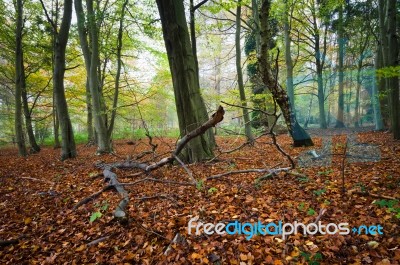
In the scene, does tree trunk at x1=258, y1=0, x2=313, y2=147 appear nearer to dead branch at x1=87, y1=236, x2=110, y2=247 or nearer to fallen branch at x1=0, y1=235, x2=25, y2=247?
dead branch at x1=87, y1=236, x2=110, y2=247

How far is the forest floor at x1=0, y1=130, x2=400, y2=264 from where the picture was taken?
2084 mm

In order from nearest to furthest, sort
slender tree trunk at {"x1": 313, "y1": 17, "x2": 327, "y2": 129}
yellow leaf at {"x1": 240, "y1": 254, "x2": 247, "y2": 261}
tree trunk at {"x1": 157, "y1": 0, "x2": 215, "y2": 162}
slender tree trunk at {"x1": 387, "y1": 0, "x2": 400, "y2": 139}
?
1. yellow leaf at {"x1": 240, "y1": 254, "x2": 247, "y2": 261}
2. tree trunk at {"x1": 157, "y1": 0, "x2": 215, "y2": 162}
3. slender tree trunk at {"x1": 387, "y1": 0, "x2": 400, "y2": 139}
4. slender tree trunk at {"x1": 313, "y1": 17, "x2": 327, "y2": 129}

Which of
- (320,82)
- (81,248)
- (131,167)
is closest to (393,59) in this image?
(320,82)

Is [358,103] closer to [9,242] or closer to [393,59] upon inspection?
[393,59]

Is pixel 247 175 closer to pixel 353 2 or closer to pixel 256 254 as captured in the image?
pixel 256 254

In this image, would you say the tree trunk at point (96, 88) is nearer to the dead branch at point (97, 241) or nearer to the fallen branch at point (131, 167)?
the fallen branch at point (131, 167)

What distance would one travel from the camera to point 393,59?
249 inches

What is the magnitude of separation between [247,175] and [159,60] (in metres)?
8.61

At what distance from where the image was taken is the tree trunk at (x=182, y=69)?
5074mm

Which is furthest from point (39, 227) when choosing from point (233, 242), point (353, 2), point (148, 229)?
point (353, 2)

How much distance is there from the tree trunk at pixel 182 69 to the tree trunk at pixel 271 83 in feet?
6.25

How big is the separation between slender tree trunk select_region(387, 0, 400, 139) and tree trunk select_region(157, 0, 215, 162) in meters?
5.68

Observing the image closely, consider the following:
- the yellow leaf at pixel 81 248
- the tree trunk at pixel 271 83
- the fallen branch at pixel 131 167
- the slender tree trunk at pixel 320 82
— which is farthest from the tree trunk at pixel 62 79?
the slender tree trunk at pixel 320 82

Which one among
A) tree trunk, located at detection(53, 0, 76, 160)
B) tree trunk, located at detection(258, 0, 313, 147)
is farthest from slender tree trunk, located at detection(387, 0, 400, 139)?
tree trunk, located at detection(53, 0, 76, 160)
